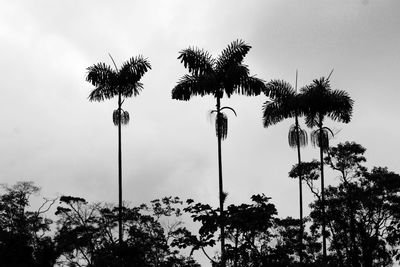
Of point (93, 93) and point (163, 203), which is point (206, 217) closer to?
point (93, 93)

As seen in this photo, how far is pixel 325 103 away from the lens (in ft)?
86.5

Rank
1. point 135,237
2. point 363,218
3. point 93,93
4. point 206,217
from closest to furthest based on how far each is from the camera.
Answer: point 206,217, point 93,93, point 363,218, point 135,237

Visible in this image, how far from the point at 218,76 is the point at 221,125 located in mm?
2247

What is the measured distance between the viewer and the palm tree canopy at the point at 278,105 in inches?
1064

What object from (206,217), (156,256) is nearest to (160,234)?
(156,256)

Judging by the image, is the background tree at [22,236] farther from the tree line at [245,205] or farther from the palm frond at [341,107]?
the palm frond at [341,107]

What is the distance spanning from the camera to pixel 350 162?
3005cm

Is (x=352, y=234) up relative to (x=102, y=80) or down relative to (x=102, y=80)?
down

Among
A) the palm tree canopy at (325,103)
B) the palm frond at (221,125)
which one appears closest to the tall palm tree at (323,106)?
the palm tree canopy at (325,103)

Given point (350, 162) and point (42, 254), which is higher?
point (350, 162)

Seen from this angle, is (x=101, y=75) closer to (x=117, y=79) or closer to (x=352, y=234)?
(x=117, y=79)

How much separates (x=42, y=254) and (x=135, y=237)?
22.6ft

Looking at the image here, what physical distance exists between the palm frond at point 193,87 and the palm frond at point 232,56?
1.14 meters

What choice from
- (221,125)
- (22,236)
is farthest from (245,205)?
(22,236)
